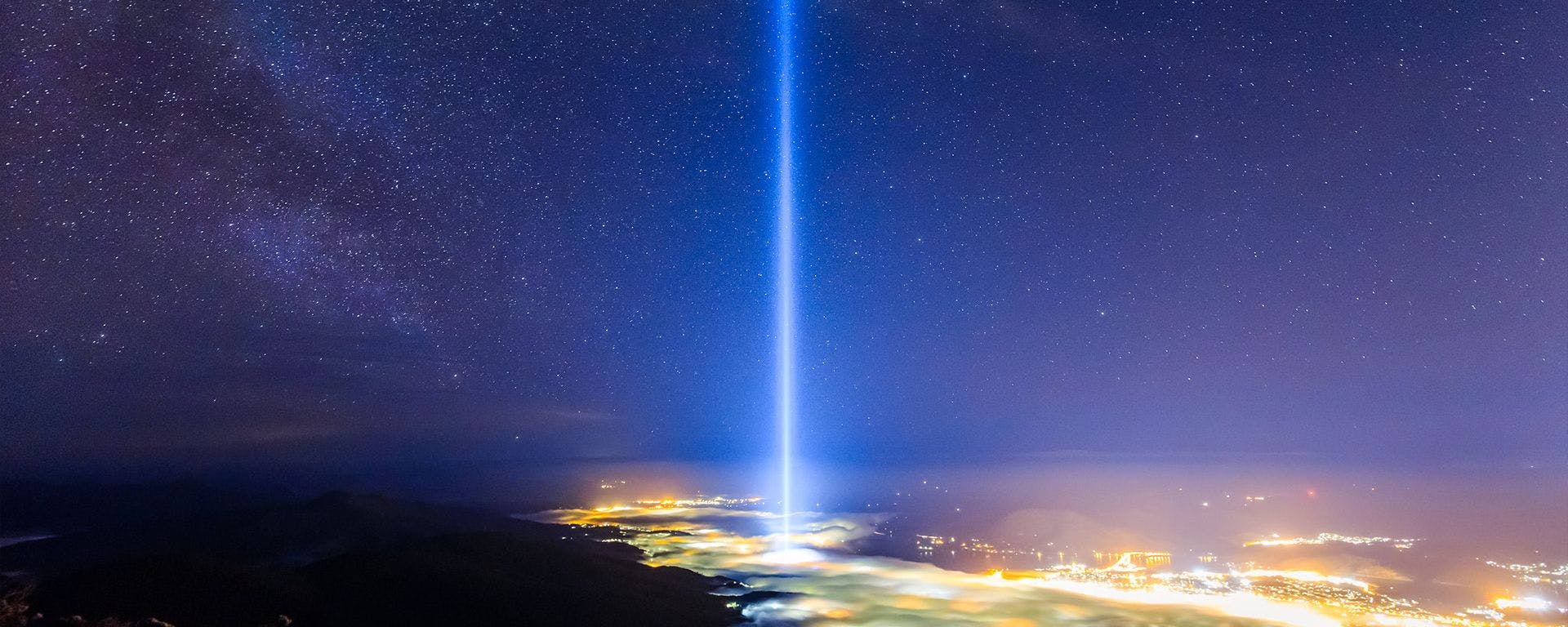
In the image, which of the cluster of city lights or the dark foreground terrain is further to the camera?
the cluster of city lights

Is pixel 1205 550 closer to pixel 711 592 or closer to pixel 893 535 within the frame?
pixel 893 535

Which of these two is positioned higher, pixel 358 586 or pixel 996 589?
pixel 358 586

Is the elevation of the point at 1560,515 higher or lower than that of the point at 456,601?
lower

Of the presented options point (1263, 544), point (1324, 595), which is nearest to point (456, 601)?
point (1324, 595)

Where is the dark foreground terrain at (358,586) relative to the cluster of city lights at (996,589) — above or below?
above

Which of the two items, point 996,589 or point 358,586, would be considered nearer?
point 358,586

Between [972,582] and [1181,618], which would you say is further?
[972,582]

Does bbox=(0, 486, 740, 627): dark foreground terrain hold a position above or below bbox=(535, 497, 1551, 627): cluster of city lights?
above

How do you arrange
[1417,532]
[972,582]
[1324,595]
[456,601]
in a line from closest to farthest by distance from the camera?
[456,601] → [972,582] → [1324,595] → [1417,532]

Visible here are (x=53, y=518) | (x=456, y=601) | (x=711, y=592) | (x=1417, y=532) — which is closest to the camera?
(x=456, y=601)

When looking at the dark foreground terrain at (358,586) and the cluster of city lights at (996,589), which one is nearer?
the dark foreground terrain at (358,586)
